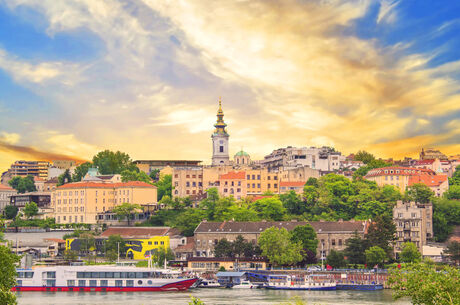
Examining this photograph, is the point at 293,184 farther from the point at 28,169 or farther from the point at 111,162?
the point at 28,169

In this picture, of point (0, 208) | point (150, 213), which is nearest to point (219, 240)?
point (150, 213)

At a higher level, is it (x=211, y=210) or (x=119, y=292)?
(x=211, y=210)

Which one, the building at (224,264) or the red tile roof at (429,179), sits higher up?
the red tile roof at (429,179)

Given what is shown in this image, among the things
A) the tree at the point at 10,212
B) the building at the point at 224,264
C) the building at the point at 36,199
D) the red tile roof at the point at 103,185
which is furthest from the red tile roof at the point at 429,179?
the tree at the point at 10,212

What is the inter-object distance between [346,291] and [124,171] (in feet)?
221

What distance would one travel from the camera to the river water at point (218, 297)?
2324 inches

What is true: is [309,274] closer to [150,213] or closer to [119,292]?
[119,292]

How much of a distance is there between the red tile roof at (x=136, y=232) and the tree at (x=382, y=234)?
99.6 feet

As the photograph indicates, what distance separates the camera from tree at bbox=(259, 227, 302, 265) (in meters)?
77.2

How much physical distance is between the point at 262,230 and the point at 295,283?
14.0 m

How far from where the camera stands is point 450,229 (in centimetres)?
8906

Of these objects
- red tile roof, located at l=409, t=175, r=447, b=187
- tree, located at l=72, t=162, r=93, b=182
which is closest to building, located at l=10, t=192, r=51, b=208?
tree, located at l=72, t=162, r=93, b=182

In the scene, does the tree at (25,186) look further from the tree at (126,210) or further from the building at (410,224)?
the building at (410,224)

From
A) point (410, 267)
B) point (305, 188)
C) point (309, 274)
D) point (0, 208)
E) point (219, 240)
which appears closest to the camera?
point (410, 267)
